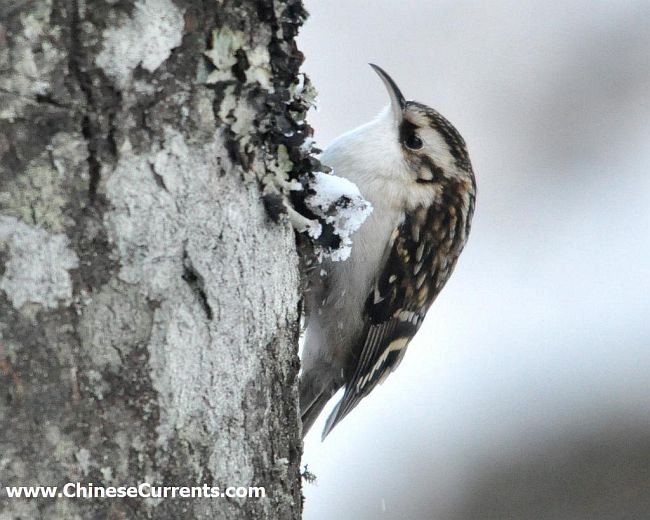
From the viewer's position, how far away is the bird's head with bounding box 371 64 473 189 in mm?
3023

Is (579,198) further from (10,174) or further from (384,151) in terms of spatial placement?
(10,174)

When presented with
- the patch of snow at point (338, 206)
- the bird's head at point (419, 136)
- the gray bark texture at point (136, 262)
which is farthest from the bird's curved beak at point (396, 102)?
the gray bark texture at point (136, 262)

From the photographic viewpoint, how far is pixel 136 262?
141cm

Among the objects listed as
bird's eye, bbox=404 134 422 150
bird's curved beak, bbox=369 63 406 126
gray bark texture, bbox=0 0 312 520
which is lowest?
gray bark texture, bbox=0 0 312 520

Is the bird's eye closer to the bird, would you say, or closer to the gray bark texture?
the bird

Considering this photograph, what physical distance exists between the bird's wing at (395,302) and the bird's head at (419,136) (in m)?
0.14

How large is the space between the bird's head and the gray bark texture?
1.43 metres

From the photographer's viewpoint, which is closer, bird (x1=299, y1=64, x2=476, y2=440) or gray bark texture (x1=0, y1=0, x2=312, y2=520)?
gray bark texture (x1=0, y1=0, x2=312, y2=520)

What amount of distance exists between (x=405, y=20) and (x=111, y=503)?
201 inches

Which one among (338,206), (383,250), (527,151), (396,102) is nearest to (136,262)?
(338,206)

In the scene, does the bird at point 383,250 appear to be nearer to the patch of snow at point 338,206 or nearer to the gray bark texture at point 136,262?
the patch of snow at point 338,206

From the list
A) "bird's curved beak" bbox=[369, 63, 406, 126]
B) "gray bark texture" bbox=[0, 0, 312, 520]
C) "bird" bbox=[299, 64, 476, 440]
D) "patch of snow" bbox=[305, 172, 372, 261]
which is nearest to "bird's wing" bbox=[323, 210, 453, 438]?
"bird" bbox=[299, 64, 476, 440]

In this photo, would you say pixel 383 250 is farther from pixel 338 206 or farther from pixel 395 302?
pixel 338 206

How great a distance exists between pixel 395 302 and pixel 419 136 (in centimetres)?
55
